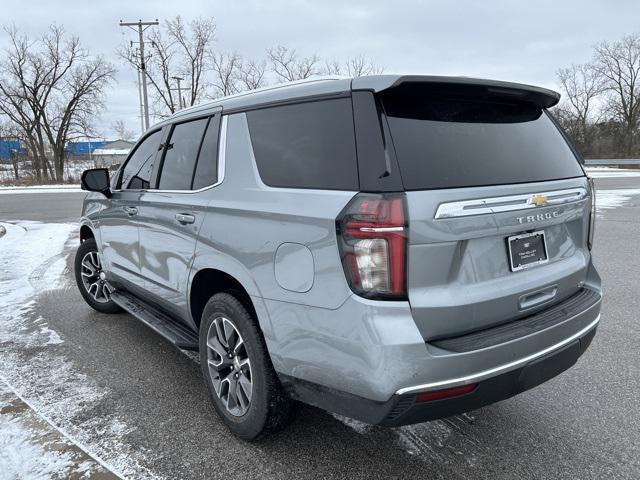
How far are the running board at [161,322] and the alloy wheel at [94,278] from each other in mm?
791

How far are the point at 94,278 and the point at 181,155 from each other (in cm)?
240

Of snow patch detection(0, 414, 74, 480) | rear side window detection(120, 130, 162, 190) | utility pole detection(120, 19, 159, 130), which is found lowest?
snow patch detection(0, 414, 74, 480)

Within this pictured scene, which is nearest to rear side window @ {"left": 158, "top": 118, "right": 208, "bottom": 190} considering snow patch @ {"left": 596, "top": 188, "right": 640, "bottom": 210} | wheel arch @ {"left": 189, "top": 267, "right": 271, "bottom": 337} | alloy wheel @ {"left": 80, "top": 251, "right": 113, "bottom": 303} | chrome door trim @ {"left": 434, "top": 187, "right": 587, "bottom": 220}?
wheel arch @ {"left": 189, "top": 267, "right": 271, "bottom": 337}

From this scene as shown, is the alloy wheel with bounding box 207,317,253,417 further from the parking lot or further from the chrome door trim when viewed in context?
the chrome door trim

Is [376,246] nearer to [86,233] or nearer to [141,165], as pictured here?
[141,165]

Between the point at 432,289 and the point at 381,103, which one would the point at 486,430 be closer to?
the point at 432,289

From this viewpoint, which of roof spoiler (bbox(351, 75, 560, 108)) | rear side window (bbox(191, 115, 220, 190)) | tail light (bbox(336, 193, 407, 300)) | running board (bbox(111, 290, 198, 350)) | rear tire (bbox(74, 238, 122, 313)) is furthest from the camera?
rear tire (bbox(74, 238, 122, 313))

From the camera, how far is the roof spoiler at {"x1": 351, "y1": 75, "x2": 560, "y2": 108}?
199cm

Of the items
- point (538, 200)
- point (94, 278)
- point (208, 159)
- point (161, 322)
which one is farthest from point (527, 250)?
point (94, 278)

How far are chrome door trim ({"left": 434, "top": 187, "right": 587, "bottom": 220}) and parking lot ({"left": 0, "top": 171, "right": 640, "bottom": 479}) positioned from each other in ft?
4.36

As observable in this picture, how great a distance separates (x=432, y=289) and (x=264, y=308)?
84 centimetres

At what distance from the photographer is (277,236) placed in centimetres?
222

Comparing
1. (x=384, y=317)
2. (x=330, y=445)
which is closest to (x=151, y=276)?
(x=330, y=445)

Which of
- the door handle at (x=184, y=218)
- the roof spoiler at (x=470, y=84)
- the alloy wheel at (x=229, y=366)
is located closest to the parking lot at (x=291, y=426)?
the alloy wheel at (x=229, y=366)
